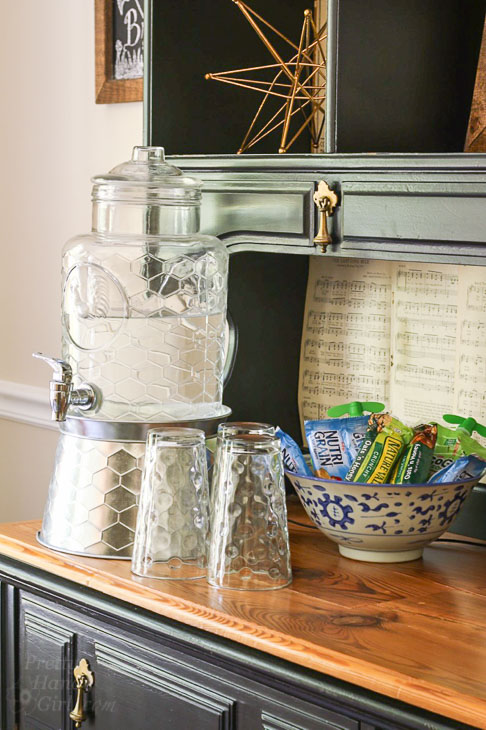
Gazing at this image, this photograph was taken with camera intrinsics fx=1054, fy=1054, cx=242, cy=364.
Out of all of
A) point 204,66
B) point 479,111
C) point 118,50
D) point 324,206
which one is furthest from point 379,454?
point 118,50

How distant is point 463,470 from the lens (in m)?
1.36

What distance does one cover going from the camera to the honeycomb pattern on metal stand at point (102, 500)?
1.41 m

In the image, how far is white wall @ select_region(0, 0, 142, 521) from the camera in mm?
2316

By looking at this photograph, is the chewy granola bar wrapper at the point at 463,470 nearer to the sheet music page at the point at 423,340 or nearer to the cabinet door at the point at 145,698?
the sheet music page at the point at 423,340

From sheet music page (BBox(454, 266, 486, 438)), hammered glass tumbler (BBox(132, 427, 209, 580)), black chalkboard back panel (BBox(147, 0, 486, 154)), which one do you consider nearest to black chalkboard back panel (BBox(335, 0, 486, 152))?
black chalkboard back panel (BBox(147, 0, 486, 154))

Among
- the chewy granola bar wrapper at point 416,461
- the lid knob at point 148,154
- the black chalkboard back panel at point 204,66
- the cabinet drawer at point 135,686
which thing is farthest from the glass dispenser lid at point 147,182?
the cabinet drawer at point 135,686

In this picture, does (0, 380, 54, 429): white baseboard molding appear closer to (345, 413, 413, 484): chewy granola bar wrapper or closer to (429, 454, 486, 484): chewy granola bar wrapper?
(345, 413, 413, 484): chewy granola bar wrapper

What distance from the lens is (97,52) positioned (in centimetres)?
224

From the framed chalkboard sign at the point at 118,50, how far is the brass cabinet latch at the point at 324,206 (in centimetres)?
83

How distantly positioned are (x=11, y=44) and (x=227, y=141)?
101cm

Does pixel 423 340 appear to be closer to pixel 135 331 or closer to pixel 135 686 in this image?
pixel 135 331

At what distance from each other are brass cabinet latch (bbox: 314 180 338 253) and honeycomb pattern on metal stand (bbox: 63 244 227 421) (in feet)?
0.57

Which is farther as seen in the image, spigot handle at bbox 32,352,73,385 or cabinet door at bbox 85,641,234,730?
spigot handle at bbox 32,352,73,385

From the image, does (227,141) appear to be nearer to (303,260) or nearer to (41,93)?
(303,260)
